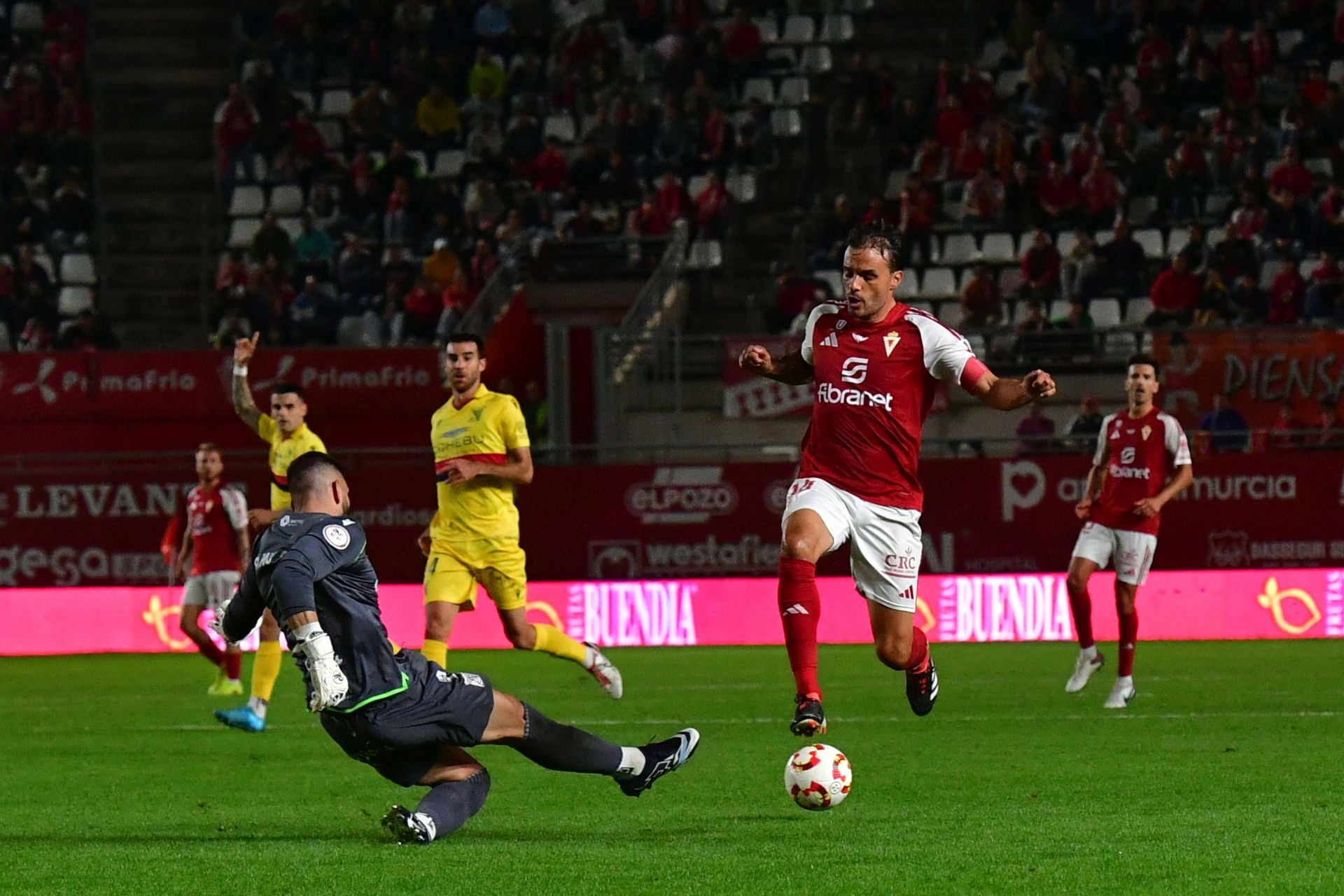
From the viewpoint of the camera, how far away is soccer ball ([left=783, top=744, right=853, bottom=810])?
7789 millimetres

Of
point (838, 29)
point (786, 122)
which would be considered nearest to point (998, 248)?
point (786, 122)

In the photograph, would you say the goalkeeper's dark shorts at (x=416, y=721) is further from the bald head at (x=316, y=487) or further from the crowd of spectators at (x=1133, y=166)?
the crowd of spectators at (x=1133, y=166)

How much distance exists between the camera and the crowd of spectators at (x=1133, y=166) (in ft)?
75.2

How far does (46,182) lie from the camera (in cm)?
2848

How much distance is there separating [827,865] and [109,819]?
11.1ft

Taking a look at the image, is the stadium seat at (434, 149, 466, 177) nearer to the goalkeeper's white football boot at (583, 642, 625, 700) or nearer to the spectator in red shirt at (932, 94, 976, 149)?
the spectator in red shirt at (932, 94, 976, 149)

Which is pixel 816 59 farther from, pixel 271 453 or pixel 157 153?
pixel 271 453

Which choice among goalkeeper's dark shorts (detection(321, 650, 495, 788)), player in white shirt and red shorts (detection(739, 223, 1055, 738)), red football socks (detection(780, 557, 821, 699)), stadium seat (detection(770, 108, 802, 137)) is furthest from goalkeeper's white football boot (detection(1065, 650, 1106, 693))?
stadium seat (detection(770, 108, 802, 137))

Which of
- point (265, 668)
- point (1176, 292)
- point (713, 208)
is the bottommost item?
point (265, 668)

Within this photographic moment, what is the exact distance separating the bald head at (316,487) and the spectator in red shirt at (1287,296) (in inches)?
663

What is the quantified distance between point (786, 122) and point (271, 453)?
1536 centimetres

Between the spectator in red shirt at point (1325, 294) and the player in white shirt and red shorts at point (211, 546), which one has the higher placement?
the spectator in red shirt at point (1325, 294)

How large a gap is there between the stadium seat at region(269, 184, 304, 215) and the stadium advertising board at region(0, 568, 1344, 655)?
8.52 meters

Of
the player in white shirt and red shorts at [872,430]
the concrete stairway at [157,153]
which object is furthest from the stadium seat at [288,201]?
the player in white shirt and red shorts at [872,430]
